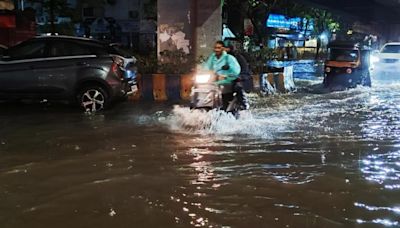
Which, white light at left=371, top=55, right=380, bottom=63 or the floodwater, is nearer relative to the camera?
the floodwater

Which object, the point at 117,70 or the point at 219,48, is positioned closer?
the point at 219,48

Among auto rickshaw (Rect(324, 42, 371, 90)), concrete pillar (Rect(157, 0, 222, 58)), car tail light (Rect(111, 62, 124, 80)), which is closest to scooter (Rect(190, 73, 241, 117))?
car tail light (Rect(111, 62, 124, 80))

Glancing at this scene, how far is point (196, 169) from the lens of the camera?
624 cm

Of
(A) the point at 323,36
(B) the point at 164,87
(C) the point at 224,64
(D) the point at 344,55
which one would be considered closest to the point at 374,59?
(D) the point at 344,55

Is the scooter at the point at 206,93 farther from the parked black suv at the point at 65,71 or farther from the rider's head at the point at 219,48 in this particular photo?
the parked black suv at the point at 65,71

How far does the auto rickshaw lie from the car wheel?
30.4 ft

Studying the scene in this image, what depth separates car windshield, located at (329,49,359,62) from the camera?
17.0 m

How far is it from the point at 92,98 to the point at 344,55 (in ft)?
33.2

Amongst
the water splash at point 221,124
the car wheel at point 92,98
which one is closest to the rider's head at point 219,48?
the water splash at point 221,124

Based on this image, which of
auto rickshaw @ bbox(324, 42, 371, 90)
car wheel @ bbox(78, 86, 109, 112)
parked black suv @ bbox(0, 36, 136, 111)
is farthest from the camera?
auto rickshaw @ bbox(324, 42, 371, 90)

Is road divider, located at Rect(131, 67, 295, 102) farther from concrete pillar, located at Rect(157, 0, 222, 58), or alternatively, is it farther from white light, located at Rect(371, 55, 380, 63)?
white light, located at Rect(371, 55, 380, 63)

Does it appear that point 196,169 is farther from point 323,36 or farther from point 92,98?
point 323,36

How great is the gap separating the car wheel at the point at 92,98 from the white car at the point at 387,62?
14.9 metres

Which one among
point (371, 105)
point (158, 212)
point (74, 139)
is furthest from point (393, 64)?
point (158, 212)
